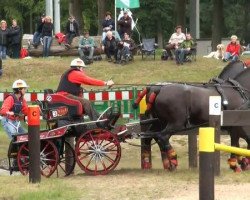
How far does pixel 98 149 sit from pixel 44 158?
2.97ft

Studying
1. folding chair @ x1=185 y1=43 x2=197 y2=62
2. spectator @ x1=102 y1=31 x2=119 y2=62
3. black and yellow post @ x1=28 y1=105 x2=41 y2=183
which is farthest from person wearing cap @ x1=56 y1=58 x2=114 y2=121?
folding chair @ x1=185 y1=43 x2=197 y2=62

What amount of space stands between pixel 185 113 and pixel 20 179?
3025mm

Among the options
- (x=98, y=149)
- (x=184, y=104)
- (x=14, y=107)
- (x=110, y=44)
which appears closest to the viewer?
(x=98, y=149)

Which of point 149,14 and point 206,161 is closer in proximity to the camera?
point 206,161

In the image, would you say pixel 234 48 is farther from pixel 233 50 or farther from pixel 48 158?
pixel 48 158

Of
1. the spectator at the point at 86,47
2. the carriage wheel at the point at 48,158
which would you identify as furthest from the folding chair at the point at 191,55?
the carriage wheel at the point at 48,158

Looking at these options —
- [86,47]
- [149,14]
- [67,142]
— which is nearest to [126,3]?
[86,47]

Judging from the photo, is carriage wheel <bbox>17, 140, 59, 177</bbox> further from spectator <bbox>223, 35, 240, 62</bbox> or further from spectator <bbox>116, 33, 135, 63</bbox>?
spectator <bbox>223, 35, 240, 62</bbox>

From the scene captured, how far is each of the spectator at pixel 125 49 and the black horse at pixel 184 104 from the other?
1491 centimetres

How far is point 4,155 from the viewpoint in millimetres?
17422

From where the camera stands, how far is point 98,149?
507 inches

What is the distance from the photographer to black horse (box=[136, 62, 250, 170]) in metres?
13.0

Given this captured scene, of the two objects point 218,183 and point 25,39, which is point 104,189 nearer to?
point 218,183

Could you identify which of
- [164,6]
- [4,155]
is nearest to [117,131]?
[4,155]
